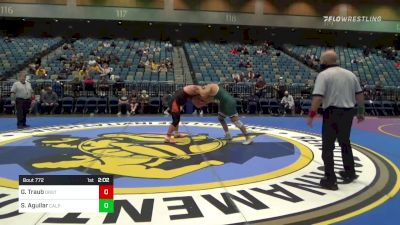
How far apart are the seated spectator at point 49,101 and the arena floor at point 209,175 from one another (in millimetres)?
4939

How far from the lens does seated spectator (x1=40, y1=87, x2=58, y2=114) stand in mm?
12812

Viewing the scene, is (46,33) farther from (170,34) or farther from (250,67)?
(250,67)

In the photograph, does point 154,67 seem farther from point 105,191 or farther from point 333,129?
point 105,191

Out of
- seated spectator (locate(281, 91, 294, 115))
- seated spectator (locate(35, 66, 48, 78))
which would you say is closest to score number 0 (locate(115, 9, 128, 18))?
seated spectator (locate(35, 66, 48, 78))

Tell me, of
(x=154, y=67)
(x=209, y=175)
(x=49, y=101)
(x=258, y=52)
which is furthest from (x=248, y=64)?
(x=209, y=175)

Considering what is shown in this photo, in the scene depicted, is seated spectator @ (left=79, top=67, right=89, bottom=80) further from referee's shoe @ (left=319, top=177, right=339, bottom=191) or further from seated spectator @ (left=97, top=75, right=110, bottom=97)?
referee's shoe @ (left=319, top=177, right=339, bottom=191)

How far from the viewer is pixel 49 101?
506 inches

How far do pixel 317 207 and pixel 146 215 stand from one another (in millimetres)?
1588

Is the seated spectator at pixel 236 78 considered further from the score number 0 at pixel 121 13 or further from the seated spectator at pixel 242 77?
the score number 0 at pixel 121 13

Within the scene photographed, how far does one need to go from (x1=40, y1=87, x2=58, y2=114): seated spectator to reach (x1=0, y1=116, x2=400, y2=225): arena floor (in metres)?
4.94

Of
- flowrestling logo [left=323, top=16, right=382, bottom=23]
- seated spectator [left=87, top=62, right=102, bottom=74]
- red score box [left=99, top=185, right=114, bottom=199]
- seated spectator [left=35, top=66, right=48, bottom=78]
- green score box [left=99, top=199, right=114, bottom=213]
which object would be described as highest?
flowrestling logo [left=323, top=16, right=382, bottom=23]

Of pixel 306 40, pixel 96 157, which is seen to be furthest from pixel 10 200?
pixel 306 40

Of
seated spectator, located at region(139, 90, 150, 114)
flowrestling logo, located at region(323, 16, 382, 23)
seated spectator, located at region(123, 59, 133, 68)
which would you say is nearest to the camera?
seated spectator, located at region(139, 90, 150, 114)

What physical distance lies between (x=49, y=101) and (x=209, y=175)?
9986mm
